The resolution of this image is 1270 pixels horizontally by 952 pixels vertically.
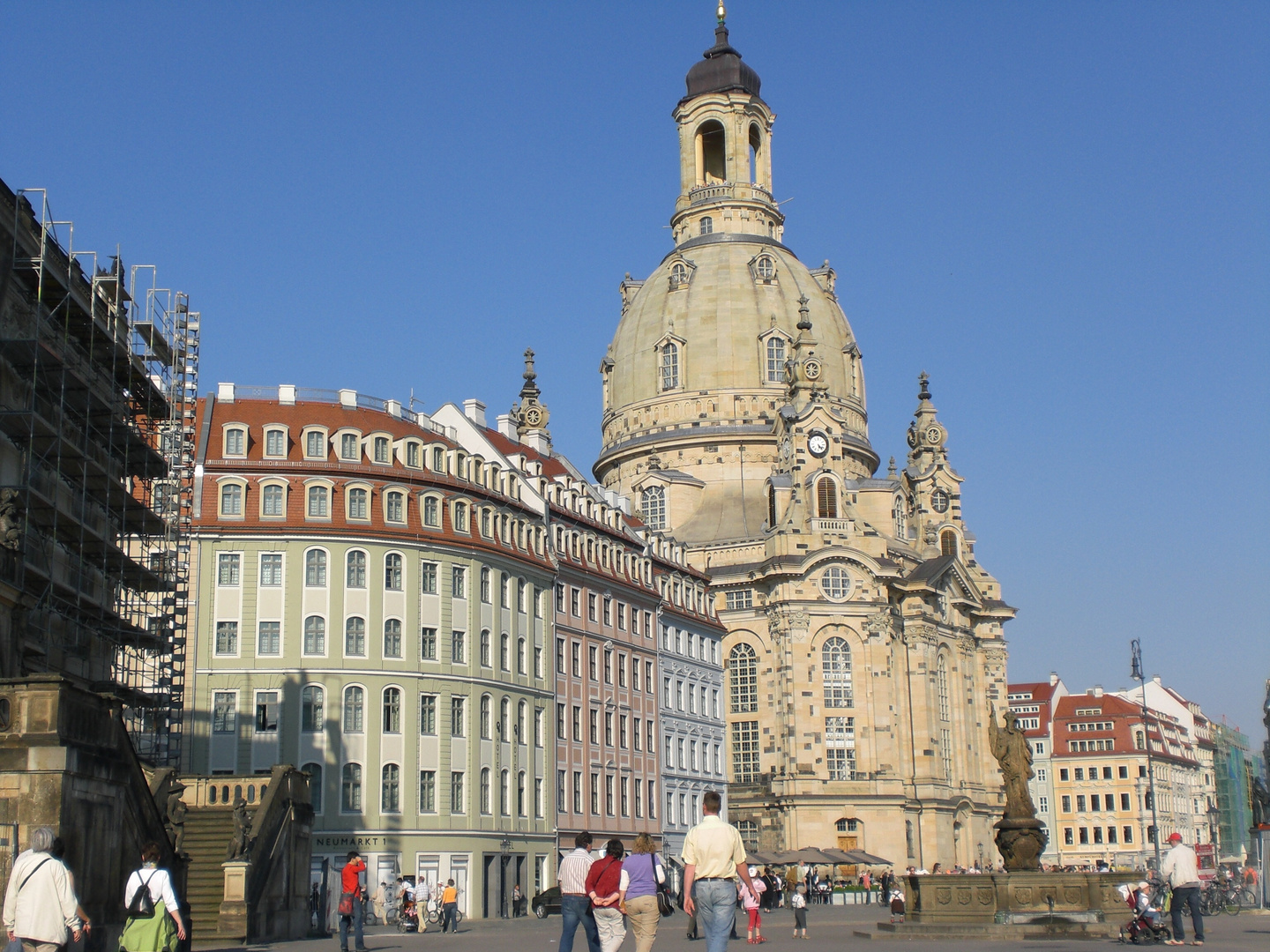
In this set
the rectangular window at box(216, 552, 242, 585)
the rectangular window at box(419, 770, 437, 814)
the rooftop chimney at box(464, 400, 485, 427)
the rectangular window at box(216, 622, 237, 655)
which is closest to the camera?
the rectangular window at box(216, 622, 237, 655)

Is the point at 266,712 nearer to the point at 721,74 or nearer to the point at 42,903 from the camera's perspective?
the point at 42,903

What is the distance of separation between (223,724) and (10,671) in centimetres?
2535

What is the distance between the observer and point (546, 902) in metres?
63.0

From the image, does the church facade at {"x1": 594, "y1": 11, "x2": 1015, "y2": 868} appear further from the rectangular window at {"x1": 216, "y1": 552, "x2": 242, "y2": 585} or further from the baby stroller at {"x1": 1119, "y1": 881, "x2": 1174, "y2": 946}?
the baby stroller at {"x1": 1119, "y1": 881, "x2": 1174, "y2": 946}

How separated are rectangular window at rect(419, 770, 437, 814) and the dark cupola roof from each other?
9120 cm

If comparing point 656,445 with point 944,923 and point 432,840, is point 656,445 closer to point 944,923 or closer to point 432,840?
point 432,840

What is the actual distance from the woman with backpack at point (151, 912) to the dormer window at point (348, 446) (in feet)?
147

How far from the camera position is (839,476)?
11575 centimetres

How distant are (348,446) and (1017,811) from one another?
29.7 m

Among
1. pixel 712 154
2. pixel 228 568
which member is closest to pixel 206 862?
pixel 228 568

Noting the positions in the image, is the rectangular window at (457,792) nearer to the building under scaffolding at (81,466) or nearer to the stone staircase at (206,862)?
the building under scaffolding at (81,466)

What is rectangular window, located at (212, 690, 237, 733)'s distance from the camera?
195 ft

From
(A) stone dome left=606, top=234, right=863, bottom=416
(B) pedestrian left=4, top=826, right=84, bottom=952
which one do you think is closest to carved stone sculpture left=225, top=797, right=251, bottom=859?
(B) pedestrian left=4, top=826, right=84, bottom=952

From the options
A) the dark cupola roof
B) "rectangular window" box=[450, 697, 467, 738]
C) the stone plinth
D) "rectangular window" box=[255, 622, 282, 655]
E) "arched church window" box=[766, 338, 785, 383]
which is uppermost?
the dark cupola roof
